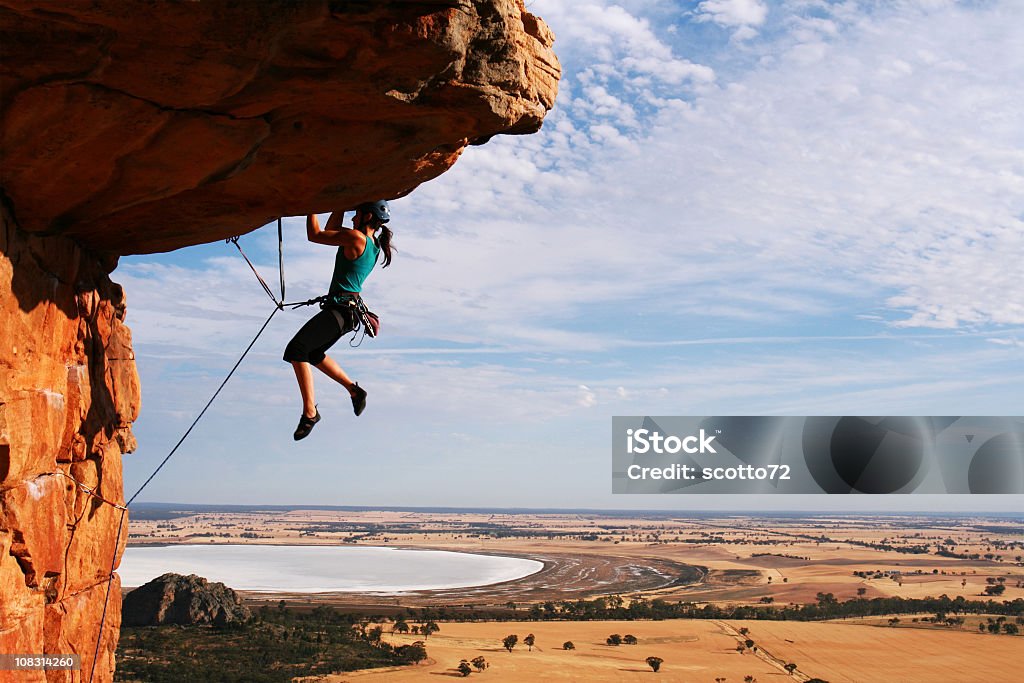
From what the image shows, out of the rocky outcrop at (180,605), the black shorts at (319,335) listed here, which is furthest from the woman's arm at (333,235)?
the rocky outcrop at (180,605)

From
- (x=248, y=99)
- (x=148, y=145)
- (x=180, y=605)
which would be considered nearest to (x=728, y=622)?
(x=180, y=605)

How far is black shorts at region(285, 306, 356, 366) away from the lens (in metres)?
9.04

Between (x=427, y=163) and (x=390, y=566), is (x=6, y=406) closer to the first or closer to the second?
(x=427, y=163)

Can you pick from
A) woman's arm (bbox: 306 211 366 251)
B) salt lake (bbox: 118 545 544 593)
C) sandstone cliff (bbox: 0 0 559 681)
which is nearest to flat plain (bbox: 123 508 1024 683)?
salt lake (bbox: 118 545 544 593)

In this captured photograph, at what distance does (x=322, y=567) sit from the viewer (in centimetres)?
12219

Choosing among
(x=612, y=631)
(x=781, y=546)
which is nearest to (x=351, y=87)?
(x=612, y=631)

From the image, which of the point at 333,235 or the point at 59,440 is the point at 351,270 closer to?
the point at 333,235

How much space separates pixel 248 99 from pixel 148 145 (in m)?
1.10

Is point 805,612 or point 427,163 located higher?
point 427,163

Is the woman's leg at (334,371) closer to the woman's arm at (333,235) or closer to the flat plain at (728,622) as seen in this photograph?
the woman's arm at (333,235)

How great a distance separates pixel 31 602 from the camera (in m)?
8.36

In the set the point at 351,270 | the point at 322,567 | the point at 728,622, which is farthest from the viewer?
the point at 322,567

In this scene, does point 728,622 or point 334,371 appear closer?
point 334,371

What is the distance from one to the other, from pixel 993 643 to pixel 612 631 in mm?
28790
